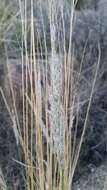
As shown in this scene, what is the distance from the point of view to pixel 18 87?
7.06 ft

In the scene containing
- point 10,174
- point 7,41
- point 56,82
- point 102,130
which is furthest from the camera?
point 7,41

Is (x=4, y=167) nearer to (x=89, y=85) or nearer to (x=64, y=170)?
(x=89, y=85)

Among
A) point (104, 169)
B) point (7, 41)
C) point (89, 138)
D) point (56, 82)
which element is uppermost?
point (56, 82)

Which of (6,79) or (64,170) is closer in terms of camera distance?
(64,170)

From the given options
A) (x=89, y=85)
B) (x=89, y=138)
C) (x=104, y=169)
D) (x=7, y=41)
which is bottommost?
(x=104, y=169)

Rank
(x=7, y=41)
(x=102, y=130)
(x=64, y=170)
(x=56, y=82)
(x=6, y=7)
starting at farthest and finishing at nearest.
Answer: (x=6, y=7) → (x=7, y=41) → (x=102, y=130) → (x=64, y=170) → (x=56, y=82)

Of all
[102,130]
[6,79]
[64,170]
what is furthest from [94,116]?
[64,170]

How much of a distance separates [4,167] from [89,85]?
1.80ft

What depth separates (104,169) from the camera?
2.19 meters

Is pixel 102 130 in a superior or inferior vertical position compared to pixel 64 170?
inferior

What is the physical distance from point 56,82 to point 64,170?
276 mm

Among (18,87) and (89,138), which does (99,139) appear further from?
(18,87)

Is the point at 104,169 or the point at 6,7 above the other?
the point at 6,7

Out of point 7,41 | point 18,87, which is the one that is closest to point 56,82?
point 18,87
